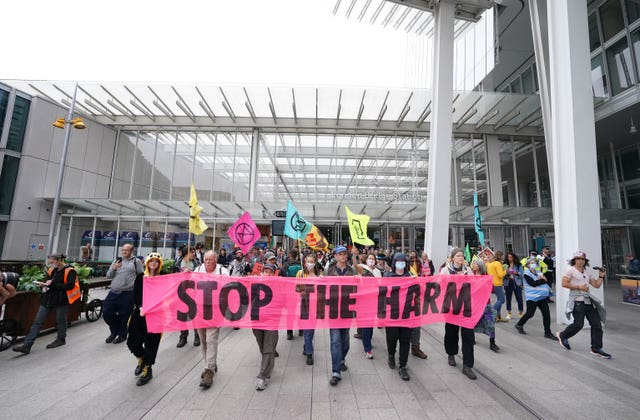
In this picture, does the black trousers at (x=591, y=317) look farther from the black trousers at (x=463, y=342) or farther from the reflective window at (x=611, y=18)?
the reflective window at (x=611, y=18)

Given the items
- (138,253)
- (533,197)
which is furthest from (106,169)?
(533,197)

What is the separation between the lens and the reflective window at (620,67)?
15399 mm

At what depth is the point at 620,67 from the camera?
52.3ft

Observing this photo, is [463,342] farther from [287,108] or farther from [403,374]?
[287,108]

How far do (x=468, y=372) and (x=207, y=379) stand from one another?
4.14 m

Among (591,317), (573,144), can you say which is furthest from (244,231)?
(573,144)

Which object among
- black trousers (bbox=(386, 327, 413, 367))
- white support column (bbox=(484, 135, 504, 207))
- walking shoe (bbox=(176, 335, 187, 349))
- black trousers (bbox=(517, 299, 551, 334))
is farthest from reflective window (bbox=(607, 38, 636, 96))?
walking shoe (bbox=(176, 335, 187, 349))

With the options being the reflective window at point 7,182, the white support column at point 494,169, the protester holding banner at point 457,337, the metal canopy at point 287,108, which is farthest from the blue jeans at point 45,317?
the white support column at point 494,169

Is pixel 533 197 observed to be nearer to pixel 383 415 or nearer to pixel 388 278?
pixel 388 278

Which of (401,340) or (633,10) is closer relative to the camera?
(401,340)

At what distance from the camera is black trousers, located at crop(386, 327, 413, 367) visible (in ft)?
15.3

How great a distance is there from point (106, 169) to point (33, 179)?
401cm

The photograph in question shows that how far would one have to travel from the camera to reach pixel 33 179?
17.2 m

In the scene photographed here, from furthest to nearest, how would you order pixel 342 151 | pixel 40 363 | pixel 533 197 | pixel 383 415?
1. pixel 533 197
2. pixel 342 151
3. pixel 40 363
4. pixel 383 415
